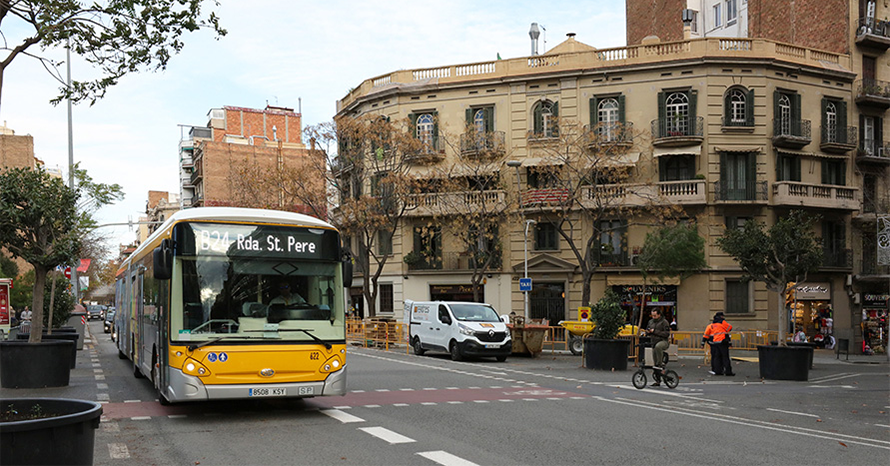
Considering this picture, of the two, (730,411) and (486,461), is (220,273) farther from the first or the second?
(730,411)

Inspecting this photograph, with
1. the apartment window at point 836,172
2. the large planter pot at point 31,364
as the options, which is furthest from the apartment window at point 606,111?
the large planter pot at point 31,364

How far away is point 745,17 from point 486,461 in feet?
144

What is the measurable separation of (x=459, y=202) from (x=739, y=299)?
533 inches

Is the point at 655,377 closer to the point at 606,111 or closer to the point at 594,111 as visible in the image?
the point at 594,111

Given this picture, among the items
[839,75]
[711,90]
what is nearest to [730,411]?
[711,90]

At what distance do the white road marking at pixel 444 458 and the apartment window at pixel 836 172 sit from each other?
3658 centimetres

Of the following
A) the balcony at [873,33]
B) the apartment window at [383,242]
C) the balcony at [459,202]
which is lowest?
the apartment window at [383,242]

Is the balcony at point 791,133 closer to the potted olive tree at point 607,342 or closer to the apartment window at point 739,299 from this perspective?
the apartment window at point 739,299

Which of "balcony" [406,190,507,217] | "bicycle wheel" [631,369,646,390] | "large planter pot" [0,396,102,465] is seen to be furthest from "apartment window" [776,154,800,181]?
"large planter pot" [0,396,102,465]

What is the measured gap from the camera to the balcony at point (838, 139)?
39.5 metres

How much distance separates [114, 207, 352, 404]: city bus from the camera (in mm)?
11172

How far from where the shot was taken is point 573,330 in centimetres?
2969

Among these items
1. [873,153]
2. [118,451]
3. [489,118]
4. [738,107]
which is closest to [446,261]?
[489,118]

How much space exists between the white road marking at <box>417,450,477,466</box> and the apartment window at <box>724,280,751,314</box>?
31435 mm
